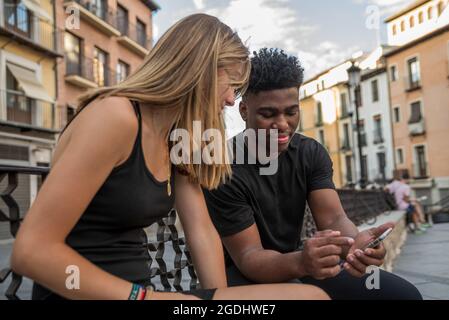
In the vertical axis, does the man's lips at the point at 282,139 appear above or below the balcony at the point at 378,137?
below

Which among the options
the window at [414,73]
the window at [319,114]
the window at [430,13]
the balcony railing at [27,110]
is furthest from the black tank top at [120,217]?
the window at [319,114]

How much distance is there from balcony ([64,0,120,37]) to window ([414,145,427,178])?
22063mm

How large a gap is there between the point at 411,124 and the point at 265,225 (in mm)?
35252

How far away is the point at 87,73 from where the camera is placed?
69.4 feet

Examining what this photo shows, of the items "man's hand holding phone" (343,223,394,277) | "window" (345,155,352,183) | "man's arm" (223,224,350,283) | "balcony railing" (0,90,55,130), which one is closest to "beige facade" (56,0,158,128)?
"balcony railing" (0,90,55,130)

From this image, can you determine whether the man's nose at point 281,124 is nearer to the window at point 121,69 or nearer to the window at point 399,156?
the window at point 121,69

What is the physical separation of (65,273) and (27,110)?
1821 centimetres

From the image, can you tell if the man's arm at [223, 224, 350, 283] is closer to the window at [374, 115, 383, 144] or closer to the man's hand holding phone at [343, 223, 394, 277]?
the man's hand holding phone at [343, 223, 394, 277]

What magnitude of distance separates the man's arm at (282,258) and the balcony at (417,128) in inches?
1346

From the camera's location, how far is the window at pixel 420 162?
112 ft

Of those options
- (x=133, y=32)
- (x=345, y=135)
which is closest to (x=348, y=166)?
(x=345, y=135)

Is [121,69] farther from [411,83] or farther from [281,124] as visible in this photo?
[281,124]

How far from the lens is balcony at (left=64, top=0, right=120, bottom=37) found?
2009 cm
